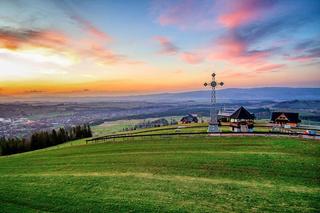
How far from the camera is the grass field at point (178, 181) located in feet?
58.2

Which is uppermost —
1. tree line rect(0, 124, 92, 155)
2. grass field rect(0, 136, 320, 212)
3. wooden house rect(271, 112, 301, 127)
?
wooden house rect(271, 112, 301, 127)

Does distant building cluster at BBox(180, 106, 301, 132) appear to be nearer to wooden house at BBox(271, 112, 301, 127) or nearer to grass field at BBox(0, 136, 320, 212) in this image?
wooden house at BBox(271, 112, 301, 127)

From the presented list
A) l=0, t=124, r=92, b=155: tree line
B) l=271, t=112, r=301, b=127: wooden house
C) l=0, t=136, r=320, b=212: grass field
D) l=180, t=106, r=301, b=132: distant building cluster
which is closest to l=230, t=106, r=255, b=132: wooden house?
l=180, t=106, r=301, b=132: distant building cluster

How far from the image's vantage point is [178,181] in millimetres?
22562

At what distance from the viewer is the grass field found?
17750 mm

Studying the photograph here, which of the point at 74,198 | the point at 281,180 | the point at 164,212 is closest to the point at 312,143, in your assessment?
the point at 281,180

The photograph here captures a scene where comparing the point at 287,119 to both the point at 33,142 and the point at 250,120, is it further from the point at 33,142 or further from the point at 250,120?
the point at 33,142

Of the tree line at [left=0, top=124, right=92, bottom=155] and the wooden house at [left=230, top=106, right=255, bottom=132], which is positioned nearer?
the wooden house at [left=230, top=106, right=255, bottom=132]

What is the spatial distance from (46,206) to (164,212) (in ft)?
28.4

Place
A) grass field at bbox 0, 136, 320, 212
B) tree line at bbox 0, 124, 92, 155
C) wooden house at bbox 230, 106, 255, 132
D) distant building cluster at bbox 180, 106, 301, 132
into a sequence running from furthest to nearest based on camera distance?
1. tree line at bbox 0, 124, 92, 155
2. distant building cluster at bbox 180, 106, 301, 132
3. wooden house at bbox 230, 106, 255, 132
4. grass field at bbox 0, 136, 320, 212

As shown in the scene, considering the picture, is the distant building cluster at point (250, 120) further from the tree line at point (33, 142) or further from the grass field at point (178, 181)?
the tree line at point (33, 142)

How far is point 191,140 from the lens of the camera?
43281mm

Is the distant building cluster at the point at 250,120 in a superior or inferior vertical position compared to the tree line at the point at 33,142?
superior

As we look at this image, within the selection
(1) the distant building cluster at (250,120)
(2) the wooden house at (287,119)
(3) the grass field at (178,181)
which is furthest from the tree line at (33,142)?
(2) the wooden house at (287,119)
